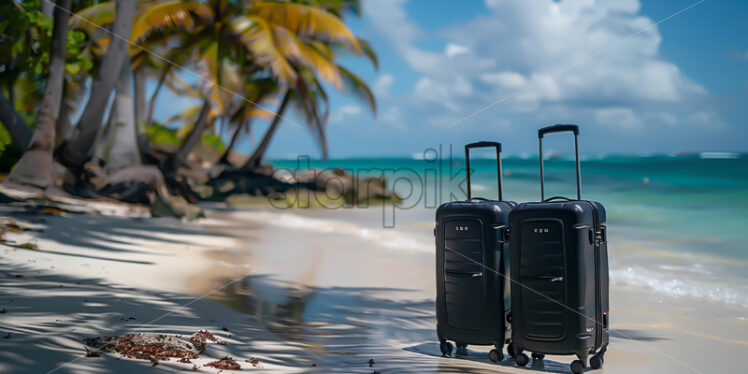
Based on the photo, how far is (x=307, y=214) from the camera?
18891mm

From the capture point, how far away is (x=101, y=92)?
13.8m

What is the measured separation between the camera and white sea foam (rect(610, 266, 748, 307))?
7.55 m

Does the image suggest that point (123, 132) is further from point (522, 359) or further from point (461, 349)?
point (522, 359)

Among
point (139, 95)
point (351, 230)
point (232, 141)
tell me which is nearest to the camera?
point (351, 230)

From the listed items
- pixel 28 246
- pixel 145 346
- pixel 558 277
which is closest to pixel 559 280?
pixel 558 277

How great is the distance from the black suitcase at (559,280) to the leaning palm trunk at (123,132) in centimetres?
1261

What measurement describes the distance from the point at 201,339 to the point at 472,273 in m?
1.77

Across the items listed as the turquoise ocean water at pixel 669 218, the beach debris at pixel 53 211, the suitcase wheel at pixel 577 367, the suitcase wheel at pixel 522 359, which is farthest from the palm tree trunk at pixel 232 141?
the suitcase wheel at pixel 577 367

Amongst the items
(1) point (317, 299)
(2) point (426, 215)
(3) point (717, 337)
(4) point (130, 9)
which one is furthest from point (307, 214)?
(3) point (717, 337)

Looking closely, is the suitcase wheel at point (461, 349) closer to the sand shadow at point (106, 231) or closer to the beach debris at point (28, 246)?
the sand shadow at point (106, 231)

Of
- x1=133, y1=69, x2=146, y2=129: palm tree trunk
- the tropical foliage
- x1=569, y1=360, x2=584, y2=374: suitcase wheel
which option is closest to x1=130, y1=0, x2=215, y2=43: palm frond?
the tropical foliage

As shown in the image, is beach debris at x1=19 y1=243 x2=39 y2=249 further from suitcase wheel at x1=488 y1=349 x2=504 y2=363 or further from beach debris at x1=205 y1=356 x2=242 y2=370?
suitcase wheel at x1=488 y1=349 x2=504 y2=363

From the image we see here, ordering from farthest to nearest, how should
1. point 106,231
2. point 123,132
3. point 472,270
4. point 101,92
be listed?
1. point 123,132
2. point 101,92
3. point 106,231
4. point 472,270

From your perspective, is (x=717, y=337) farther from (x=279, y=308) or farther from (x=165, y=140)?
(x=165, y=140)
